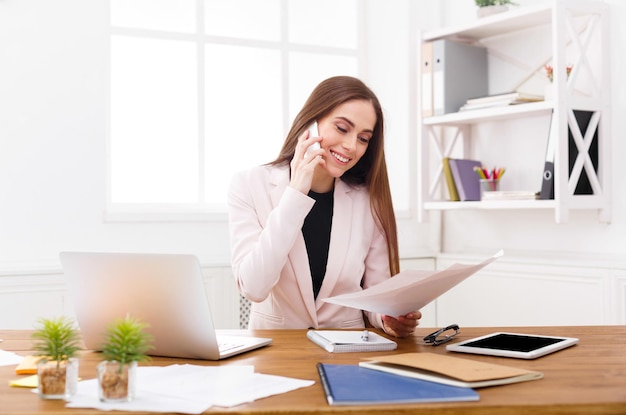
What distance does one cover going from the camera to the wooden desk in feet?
3.63

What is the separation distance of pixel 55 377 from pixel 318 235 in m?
1.17

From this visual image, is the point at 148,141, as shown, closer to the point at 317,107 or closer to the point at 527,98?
the point at 317,107

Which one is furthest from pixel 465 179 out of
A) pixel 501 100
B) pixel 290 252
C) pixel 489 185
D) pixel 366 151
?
pixel 290 252

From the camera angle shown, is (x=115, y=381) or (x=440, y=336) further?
(x=440, y=336)

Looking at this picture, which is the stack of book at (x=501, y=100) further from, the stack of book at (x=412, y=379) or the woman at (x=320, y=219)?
the stack of book at (x=412, y=379)

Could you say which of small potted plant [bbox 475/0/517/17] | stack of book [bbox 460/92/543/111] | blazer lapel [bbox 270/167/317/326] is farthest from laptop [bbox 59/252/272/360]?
small potted plant [bbox 475/0/517/17]

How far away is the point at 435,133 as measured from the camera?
3.64 m

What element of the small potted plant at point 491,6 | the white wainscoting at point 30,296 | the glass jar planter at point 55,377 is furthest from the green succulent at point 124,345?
the small potted plant at point 491,6

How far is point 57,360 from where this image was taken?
1.15 metres

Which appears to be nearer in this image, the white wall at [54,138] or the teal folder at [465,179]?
the white wall at [54,138]

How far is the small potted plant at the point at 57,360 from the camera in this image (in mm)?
1142

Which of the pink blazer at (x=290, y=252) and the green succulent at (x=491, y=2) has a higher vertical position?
the green succulent at (x=491, y=2)

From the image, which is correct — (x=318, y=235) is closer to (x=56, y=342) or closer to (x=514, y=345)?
(x=514, y=345)

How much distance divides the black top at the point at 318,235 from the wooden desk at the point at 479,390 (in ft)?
1.35
